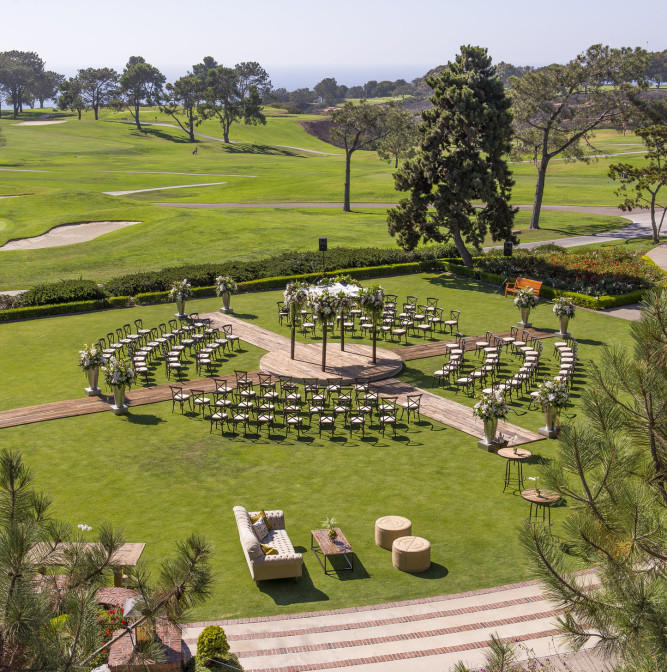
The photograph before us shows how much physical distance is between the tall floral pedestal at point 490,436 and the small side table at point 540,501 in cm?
322

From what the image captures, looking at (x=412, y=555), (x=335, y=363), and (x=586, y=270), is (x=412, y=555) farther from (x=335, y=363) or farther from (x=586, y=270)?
(x=586, y=270)

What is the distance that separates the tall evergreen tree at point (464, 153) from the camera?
42688 mm

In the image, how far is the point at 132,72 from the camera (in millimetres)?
150375

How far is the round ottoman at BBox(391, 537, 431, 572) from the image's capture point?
53.1 feet

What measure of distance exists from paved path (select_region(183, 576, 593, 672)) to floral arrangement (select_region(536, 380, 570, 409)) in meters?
8.01

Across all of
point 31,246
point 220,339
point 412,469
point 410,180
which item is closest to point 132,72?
point 31,246

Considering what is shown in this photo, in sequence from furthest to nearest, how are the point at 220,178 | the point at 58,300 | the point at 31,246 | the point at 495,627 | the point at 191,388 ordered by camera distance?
the point at 220,178, the point at 31,246, the point at 58,300, the point at 191,388, the point at 495,627

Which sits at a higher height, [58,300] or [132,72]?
[132,72]

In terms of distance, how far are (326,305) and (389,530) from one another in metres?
11.3

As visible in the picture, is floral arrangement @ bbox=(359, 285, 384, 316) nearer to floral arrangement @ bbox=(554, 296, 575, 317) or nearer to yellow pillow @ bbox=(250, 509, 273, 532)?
floral arrangement @ bbox=(554, 296, 575, 317)

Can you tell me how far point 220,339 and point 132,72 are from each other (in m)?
134

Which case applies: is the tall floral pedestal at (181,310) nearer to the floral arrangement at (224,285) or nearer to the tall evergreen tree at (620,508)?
the floral arrangement at (224,285)

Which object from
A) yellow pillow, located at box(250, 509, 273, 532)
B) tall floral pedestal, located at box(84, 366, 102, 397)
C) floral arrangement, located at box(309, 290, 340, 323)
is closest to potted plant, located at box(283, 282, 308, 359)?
floral arrangement, located at box(309, 290, 340, 323)

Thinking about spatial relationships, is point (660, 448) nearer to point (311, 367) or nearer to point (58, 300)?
point (311, 367)
